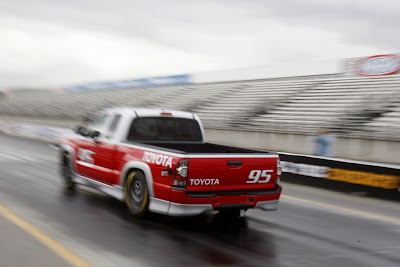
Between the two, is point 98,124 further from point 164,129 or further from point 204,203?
point 204,203

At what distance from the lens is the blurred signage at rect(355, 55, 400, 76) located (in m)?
22.6

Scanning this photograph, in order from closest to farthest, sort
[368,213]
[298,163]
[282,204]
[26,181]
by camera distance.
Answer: [368,213]
[282,204]
[26,181]
[298,163]

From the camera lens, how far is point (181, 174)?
6.50 meters

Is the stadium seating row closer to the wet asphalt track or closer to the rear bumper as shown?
the wet asphalt track

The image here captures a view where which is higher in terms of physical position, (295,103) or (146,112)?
(146,112)

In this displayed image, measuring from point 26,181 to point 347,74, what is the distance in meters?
19.1

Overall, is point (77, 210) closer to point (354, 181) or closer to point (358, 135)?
point (354, 181)

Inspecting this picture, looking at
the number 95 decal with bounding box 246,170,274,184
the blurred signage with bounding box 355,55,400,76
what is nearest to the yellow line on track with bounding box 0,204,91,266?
the number 95 decal with bounding box 246,170,274,184

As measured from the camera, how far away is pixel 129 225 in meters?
6.96

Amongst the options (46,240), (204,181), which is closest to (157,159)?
(204,181)

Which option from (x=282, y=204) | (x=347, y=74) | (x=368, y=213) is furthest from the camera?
(x=347, y=74)

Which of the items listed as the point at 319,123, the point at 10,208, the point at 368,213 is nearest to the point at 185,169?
the point at 10,208

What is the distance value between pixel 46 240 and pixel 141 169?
1.78 meters

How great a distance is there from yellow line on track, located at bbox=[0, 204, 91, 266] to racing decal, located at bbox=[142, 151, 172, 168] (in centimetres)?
172
